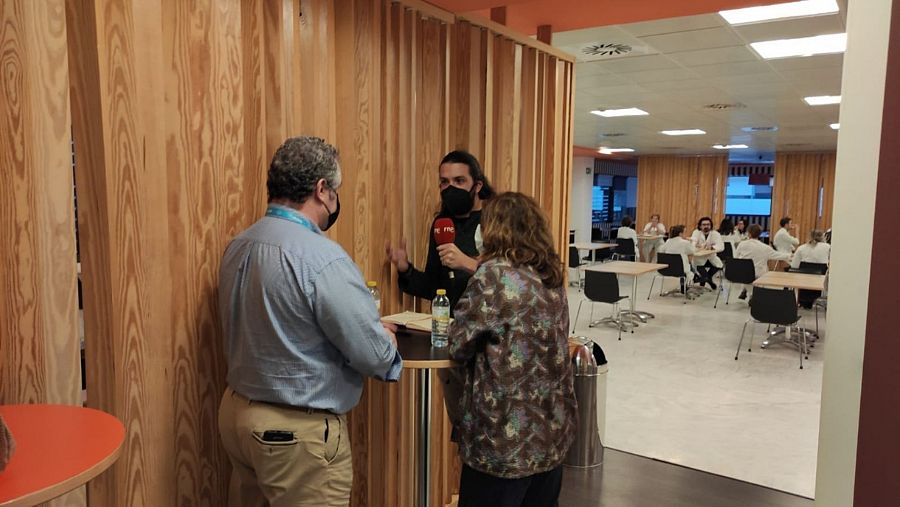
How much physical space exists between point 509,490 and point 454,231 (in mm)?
1127

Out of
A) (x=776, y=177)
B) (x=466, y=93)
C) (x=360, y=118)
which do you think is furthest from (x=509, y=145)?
(x=776, y=177)

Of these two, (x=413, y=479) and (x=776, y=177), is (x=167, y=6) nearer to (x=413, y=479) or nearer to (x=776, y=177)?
(x=413, y=479)

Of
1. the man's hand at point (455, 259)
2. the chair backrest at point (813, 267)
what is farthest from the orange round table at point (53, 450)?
the chair backrest at point (813, 267)

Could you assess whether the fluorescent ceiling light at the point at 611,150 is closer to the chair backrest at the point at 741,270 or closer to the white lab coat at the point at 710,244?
the white lab coat at the point at 710,244

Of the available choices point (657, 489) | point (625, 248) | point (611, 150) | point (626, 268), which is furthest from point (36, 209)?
point (611, 150)

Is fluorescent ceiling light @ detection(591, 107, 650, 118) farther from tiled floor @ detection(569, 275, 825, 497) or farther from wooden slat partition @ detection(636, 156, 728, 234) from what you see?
wooden slat partition @ detection(636, 156, 728, 234)

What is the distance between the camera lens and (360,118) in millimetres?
2562

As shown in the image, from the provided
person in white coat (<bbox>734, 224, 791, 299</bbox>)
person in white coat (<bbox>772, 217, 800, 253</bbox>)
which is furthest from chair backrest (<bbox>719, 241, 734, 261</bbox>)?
person in white coat (<bbox>734, 224, 791, 299</bbox>)

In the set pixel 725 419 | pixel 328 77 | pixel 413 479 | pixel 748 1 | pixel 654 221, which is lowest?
pixel 725 419

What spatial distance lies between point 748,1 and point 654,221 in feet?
33.6

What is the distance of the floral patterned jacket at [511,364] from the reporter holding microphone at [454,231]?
0.71 m

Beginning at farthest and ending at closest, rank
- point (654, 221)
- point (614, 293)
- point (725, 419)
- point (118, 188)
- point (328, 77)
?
point (654, 221) → point (614, 293) → point (725, 419) → point (328, 77) → point (118, 188)

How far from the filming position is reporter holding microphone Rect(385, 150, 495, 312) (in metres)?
2.73

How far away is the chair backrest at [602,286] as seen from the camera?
7531mm
